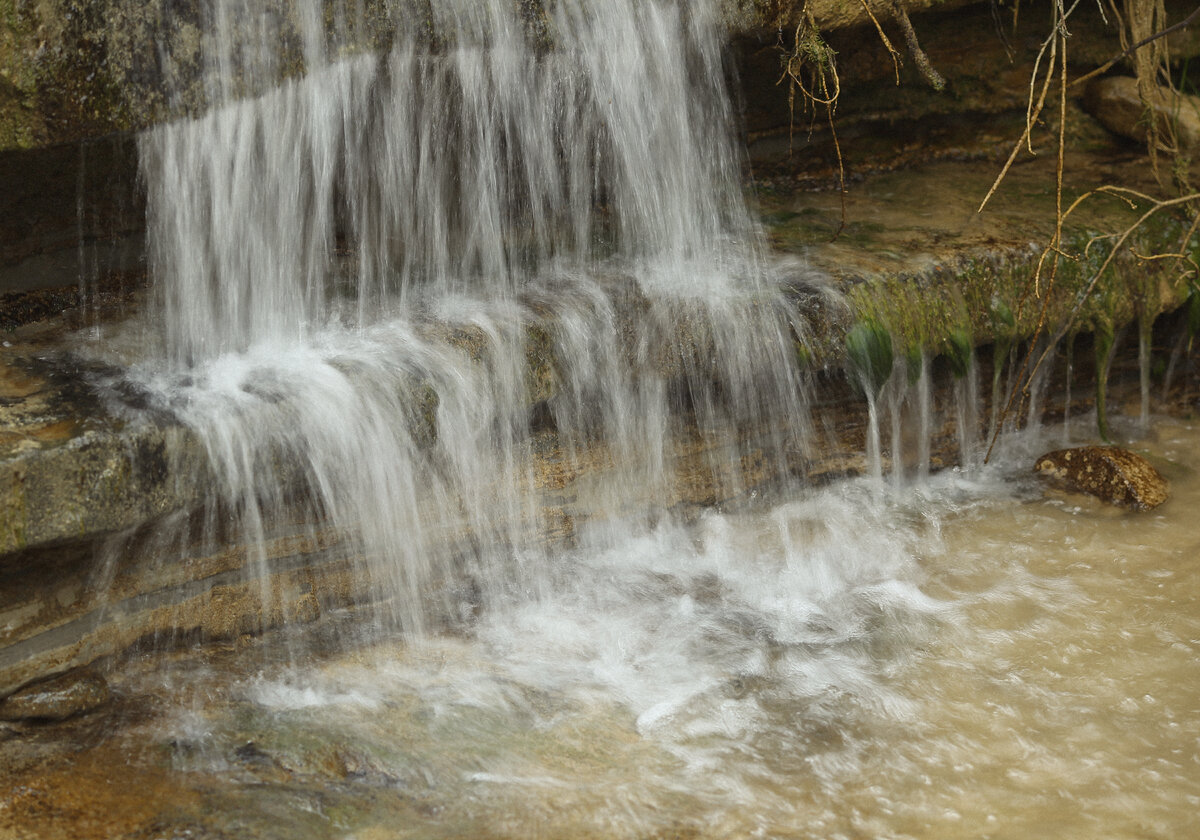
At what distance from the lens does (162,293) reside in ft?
12.1

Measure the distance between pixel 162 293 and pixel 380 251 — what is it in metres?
0.87

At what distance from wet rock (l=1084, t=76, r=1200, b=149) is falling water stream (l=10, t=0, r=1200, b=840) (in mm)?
1615

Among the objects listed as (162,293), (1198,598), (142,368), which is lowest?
(1198,598)

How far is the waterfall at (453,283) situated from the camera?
10.6 feet

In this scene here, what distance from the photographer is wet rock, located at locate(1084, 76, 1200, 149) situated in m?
5.23

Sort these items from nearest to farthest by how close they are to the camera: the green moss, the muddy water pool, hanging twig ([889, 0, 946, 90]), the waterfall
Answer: the muddy water pool < the waterfall < the green moss < hanging twig ([889, 0, 946, 90])

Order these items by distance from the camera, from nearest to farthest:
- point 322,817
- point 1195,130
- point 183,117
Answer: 1. point 322,817
2. point 183,117
3. point 1195,130

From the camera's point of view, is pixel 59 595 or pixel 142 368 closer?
pixel 59 595

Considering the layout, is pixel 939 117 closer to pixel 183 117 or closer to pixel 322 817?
pixel 183 117

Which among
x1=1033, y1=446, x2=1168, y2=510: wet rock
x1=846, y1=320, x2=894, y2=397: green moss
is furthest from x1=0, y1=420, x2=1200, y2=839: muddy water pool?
x1=846, y1=320, x2=894, y2=397: green moss

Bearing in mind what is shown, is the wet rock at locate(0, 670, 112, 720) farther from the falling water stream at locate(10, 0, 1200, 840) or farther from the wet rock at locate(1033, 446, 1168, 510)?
the wet rock at locate(1033, 446, 1168, 510)

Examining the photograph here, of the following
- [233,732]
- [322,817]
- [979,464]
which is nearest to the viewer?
[322,817]

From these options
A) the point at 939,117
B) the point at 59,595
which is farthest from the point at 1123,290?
the point at 59,595

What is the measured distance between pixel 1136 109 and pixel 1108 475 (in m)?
2.32
